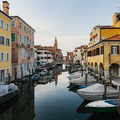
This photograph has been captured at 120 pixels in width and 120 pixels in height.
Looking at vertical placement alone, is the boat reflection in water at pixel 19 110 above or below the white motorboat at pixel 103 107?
below

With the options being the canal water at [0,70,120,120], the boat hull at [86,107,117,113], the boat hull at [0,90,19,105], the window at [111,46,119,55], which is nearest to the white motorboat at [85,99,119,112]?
the boat hull at [86,107,117,113]

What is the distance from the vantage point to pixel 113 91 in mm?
15844

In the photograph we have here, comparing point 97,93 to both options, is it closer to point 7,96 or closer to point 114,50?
point 7,96

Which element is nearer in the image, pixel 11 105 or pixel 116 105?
pixel 116 105

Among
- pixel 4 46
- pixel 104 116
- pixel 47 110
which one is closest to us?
pixel 104 116

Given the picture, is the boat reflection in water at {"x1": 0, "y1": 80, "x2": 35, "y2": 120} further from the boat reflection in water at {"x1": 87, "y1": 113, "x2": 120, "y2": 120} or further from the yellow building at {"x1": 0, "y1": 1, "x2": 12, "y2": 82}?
the yellow building at {"x1": 0, "y1": 1, "x2": 12, "y2": 82}

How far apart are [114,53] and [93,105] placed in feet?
52.2

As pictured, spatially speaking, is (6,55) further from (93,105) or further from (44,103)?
(93,105)

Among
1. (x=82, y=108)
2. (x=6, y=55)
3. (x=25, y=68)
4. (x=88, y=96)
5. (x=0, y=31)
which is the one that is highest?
(x=0, y=31)

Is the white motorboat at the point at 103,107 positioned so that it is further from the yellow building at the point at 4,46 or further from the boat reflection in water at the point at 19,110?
the yellow building at the point at 4,46

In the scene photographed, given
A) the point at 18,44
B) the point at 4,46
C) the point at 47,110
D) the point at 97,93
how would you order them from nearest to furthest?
the point at 47,110 < the point at 97,93 < the point at 4,46 < the point at 18,44

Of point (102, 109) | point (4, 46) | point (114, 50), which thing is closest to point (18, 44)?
point (4, 46)

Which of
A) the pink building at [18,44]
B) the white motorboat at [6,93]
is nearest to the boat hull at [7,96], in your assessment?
the white motorboat at [6,93]

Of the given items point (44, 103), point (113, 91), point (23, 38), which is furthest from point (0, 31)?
point (113, 91)
